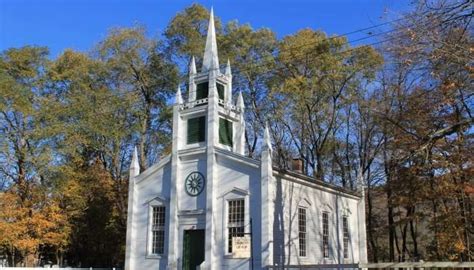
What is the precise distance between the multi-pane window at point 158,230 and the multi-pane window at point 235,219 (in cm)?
409

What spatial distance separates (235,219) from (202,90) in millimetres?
7478

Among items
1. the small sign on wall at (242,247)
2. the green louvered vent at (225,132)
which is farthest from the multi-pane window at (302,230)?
the green louvered vent at (225,132)

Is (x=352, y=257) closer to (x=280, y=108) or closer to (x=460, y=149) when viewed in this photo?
(x=460, y=149)

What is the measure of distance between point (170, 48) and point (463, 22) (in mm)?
31470

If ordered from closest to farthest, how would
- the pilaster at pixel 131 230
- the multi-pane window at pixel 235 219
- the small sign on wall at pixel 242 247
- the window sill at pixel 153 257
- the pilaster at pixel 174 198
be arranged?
the small sign on wall at pixel 242 247 < the multi-pane window at pixel 235 219 < the pilaster at pixel 174 198 < the window sill at pixel 153 257 < the pilaster at pixel 131 230

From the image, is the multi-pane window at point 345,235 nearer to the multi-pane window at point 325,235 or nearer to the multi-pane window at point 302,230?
the multi-pane window at point 325,235

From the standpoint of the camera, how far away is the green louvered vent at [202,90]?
87.5 ft

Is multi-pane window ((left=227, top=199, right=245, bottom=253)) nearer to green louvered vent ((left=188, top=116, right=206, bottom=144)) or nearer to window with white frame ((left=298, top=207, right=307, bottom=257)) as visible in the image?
window with white frame ((left=298, top=207, right=307, bottom=257))

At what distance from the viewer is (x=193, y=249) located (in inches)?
950

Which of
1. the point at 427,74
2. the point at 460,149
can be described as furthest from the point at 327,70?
the point at 427,74

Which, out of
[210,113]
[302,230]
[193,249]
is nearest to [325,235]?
[302,230]

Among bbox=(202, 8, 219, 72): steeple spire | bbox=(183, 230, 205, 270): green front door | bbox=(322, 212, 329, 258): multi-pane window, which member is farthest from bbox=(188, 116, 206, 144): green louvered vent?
bbox=(322, 212, 329, 258): multi-pane window

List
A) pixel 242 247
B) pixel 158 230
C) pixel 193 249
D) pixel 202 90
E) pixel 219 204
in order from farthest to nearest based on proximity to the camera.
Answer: pixel 202 90
pixel 158 230
pixel 193 249
pixel 219 204
pixel 242 247

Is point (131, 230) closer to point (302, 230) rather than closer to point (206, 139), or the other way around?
point (206, 139)
